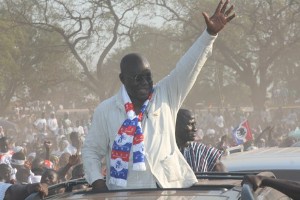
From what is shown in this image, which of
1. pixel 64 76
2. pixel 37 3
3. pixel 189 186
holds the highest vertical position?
pixel 37 3

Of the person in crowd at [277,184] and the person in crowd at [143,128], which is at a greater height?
the person in crowd at [143,128]

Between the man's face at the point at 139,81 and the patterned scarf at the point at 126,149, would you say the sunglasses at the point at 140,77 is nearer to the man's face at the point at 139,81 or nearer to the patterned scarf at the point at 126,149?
the man's face at the point at 139,81

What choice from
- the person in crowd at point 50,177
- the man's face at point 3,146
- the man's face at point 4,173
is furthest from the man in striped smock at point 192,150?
the man's face at point 3,146

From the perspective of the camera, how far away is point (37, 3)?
89.0 ft

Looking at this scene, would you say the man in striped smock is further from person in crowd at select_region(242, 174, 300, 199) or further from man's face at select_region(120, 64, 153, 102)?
person in crowd at select_region(242, 174, 300, 199)

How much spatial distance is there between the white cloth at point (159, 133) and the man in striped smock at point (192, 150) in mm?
1068

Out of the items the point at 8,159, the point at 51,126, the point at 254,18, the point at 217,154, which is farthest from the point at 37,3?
the point at 217,154

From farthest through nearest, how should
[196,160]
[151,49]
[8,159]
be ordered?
1. [151,49]
2. [8,159]
3. [196,160]

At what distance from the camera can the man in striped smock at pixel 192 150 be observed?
535cm

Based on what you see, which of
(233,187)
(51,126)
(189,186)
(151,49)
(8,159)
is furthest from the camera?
(151,49)

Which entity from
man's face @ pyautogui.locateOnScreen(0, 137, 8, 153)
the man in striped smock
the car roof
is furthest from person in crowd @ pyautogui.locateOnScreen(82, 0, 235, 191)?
man's face @ pyautogui.locateOnScreen(0, 137, 8, 153)

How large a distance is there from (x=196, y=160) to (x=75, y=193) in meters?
1.69

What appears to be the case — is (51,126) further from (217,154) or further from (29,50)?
(217,154)

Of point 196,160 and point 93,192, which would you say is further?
point 196,160
